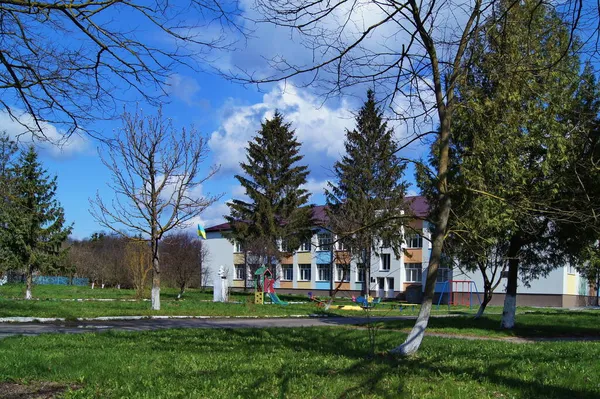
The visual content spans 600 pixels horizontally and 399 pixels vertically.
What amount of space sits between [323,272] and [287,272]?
5989mm

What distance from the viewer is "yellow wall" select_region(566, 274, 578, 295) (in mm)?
47750

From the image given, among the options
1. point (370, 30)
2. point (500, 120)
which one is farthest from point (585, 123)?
point (370, 30)

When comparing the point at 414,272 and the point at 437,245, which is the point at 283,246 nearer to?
the point at 414,272

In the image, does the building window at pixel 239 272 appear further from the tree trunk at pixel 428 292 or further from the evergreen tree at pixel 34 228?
the tree trunk at pixel 428 292

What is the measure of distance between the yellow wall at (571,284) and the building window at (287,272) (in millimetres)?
29699

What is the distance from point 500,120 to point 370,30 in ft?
18.8

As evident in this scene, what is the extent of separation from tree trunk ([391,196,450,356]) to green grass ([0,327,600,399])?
254 mm

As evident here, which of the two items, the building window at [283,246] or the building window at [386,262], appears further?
the building window at [386,262]

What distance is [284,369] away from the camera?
Result: 25.7ft

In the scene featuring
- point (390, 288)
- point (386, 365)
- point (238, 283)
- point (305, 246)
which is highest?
point (305, 246)

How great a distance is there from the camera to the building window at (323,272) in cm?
6156

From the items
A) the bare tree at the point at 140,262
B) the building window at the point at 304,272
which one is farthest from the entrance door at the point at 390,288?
the bare tree at the point at 140,262

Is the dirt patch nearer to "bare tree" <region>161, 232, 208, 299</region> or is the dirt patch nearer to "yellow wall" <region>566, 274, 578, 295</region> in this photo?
"bare tree" <region>161, 232, 208, 299</region>

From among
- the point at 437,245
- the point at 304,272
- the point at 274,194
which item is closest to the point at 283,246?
the point at 274,194
